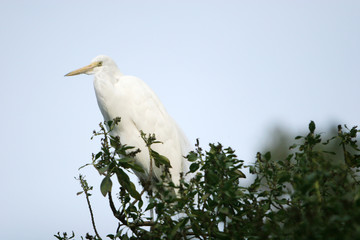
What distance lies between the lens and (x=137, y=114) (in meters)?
3.74

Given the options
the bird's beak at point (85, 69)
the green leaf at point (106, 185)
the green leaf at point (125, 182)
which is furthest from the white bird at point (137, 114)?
the green leaf at point (106, 185)

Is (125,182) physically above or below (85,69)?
below

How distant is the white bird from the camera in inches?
144

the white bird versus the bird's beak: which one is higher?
the bird's beak

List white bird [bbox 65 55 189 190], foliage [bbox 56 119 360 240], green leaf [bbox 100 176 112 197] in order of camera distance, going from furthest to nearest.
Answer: white bird [bbox 65 55 189 190] → green leaf [bbox 100 176 112 197] → foliage [bbox 56 119 360 240]

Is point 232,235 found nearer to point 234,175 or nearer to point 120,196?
point 234,175

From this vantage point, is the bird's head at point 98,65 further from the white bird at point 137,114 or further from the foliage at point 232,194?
the foliage at point 232,194

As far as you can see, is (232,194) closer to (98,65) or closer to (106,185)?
(106,185)

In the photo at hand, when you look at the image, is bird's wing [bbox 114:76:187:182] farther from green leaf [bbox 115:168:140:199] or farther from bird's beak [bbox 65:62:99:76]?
green leaf [bbox 115:168:140:199]

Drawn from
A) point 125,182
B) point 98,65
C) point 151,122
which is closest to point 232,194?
point 125,182

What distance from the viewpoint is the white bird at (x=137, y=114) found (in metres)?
3.67

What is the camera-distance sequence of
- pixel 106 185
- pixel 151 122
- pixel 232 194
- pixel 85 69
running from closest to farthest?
pixel 232 194
pixel 106 185
pixel 151 122
pixel 85 69

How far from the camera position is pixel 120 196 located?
2.10 meters

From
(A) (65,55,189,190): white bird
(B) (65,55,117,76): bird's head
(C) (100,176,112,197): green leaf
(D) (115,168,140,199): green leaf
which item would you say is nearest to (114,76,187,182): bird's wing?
(A) (65,55,189,190): white bird
